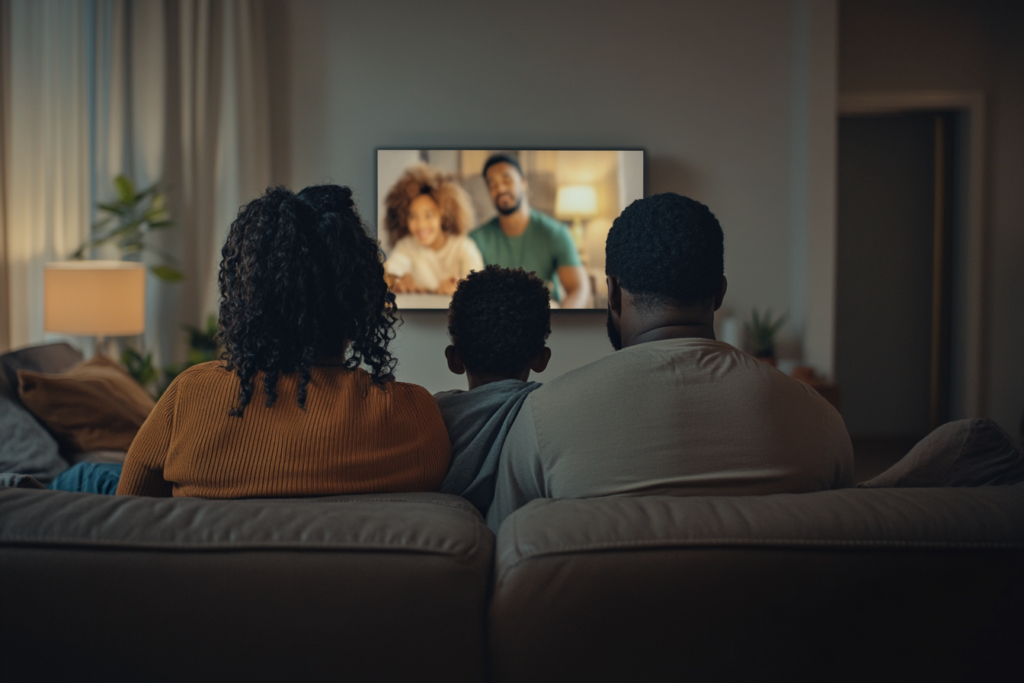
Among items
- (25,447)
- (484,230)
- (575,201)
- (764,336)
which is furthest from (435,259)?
(25,447)

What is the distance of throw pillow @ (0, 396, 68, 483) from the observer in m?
2.09

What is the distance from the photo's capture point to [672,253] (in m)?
1.11

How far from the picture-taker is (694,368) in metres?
0.96

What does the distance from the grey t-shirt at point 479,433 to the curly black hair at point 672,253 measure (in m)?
0.26

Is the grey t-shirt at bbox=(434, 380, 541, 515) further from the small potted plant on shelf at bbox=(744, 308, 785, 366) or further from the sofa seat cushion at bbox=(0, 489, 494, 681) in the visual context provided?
the small potted plant on shelf at bbox=(744, 308, 785, 366)

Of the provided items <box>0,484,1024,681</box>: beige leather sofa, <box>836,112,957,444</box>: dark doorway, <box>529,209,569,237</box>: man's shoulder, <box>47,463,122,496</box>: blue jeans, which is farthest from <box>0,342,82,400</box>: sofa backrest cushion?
<box>836,112,957,444</box>: dark doorway

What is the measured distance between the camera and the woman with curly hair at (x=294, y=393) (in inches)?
38.9

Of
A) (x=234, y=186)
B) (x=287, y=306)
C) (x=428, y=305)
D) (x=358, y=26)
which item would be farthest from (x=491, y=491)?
(x=358, y=26)

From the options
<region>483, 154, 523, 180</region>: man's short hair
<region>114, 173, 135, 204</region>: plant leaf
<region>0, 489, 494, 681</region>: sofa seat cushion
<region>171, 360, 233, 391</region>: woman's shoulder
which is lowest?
<region>0, 489, 494, 681</region>: sofa seat cushion

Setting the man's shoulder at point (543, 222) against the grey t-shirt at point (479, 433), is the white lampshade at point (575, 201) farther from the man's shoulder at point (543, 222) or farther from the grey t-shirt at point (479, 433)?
the grey t-shirt at point (479, 433)

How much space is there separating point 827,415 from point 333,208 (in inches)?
31.2

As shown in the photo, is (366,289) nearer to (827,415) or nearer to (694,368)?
(694,368)

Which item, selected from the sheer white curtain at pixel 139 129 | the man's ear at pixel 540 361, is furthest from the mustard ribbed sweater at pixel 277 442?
the sheer white curtain at pixel 139 129

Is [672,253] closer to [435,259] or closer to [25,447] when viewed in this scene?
[25,447]
